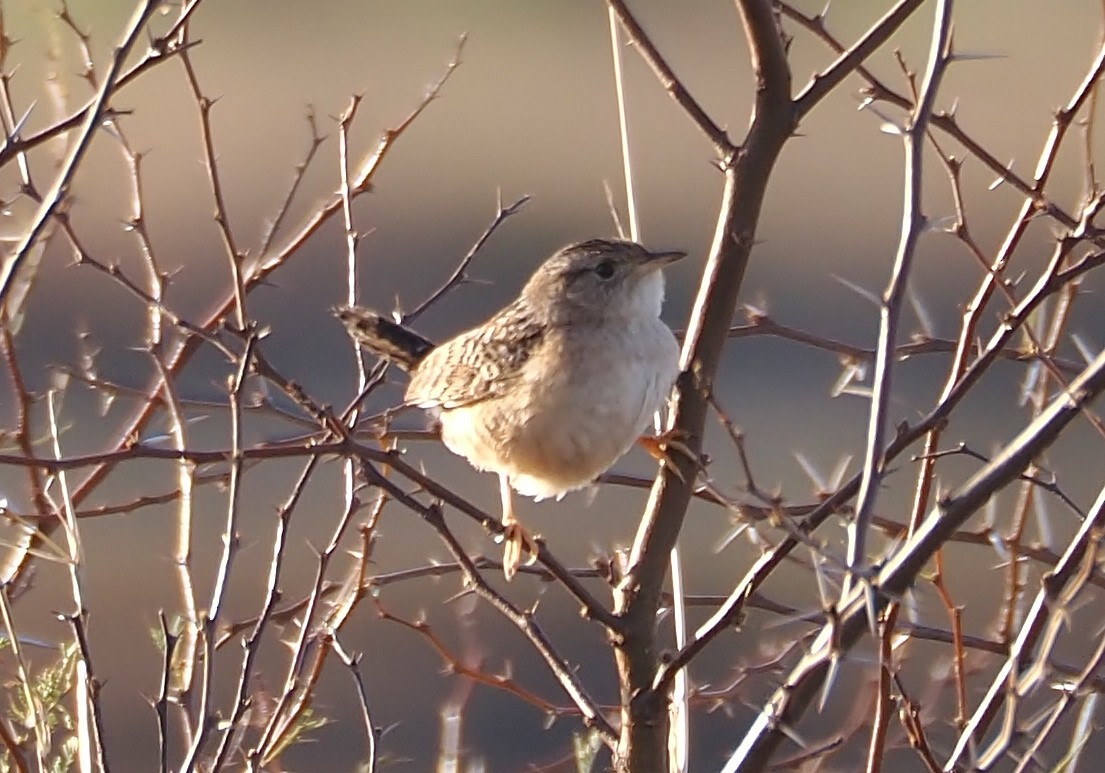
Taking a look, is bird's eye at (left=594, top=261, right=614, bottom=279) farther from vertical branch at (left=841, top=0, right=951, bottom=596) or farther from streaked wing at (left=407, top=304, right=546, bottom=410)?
vertical branch at (left=841, top=0, right=951, bottom=596)

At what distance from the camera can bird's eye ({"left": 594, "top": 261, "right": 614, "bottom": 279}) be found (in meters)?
4.58

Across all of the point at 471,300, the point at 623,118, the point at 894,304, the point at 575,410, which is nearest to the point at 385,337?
the point at 575,410

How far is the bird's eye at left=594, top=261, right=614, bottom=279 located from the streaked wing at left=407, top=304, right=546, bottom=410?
22 centimetres

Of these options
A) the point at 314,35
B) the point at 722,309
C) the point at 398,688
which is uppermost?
the point at 314,35

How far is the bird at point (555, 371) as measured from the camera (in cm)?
404

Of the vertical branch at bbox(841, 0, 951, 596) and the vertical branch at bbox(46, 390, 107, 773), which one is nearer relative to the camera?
the vertical branch at bbox(841, 0, 951, 596)

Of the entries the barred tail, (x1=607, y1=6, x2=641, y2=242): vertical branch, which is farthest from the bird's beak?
(x1=607, y1=6, x2=641, y2=242): vertical branch

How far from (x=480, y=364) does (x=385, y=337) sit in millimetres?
315

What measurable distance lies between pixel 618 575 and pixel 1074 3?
19.6m

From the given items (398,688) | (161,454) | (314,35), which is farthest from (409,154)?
(161,454)

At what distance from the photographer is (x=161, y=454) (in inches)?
107

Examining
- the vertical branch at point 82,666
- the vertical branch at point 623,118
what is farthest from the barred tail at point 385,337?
the vertical branch at point 82,666

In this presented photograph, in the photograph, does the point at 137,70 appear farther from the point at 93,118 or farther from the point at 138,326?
the point at 138,326

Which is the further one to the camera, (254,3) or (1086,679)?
(254,3)
